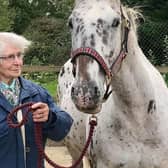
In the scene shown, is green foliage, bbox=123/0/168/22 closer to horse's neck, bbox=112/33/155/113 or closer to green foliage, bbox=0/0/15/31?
green foliage, bbox=0/0/15/31

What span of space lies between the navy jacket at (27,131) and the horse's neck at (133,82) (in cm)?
46

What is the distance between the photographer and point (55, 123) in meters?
3.25

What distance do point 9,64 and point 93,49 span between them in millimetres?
506

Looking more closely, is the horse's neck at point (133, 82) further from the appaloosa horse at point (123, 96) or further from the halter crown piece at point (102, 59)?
the halter crown piece at point (102, 59)

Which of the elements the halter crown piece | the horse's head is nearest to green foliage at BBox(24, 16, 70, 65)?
the halter crown piece

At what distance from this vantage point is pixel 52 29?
579 inches

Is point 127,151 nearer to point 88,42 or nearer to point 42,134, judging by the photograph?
point 42,134

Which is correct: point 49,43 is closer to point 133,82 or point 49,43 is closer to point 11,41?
point 133,82

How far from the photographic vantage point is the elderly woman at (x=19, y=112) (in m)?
3.12

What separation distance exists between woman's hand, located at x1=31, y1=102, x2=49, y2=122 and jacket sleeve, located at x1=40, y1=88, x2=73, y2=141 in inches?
2.7

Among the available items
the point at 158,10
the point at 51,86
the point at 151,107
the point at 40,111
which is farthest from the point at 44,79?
the point at 40,111

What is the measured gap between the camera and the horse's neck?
3568mm

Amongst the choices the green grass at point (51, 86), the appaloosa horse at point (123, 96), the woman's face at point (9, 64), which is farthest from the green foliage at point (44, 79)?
the woman's face at point (9, 64)

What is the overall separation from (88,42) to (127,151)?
989 mm
